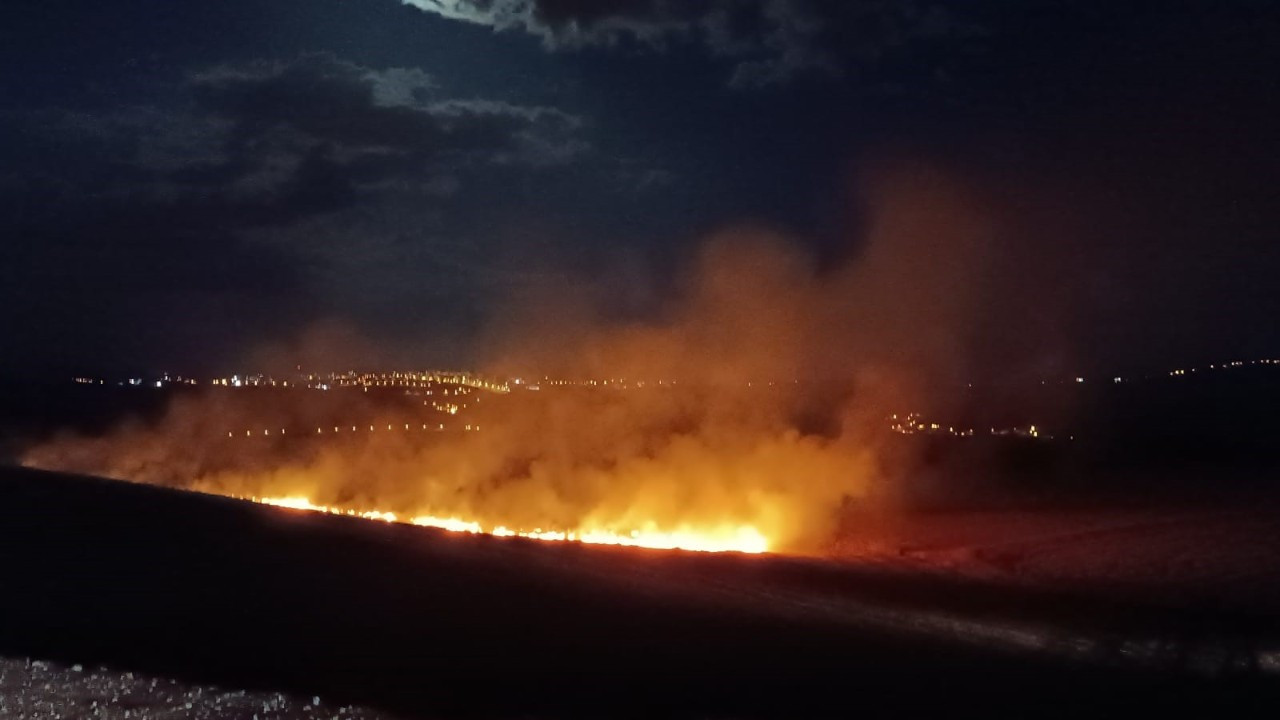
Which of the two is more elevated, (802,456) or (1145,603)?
(802,456)

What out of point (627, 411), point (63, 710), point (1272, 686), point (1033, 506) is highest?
point (627, 411)

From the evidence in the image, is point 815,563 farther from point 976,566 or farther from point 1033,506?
point 1033,506

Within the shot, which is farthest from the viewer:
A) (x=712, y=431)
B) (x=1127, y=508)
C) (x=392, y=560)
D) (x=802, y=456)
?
(x=712, y=431)

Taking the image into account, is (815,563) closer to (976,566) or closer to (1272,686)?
(976,566)

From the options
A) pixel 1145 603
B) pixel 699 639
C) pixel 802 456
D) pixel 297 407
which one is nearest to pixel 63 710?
pixel 699 639

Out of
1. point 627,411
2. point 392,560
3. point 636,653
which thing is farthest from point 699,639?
point 627,411

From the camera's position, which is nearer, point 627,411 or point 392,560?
point 392,560

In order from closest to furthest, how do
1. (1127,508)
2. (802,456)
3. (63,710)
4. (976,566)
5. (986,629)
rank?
(63,710) < (986,629) < (976,566) < (1127,508) < (802,456)
